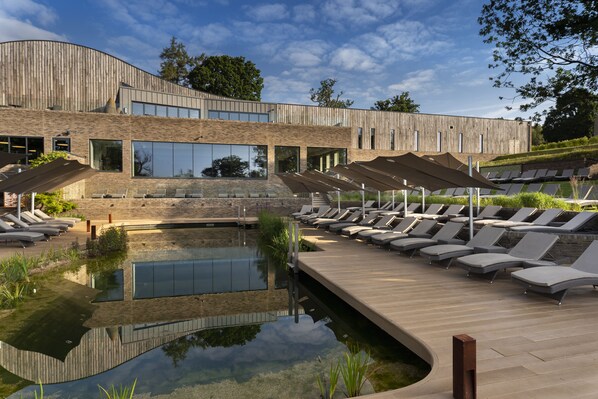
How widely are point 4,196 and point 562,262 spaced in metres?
20.9

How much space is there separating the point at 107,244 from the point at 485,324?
10305 millimetres

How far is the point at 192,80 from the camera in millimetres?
47750

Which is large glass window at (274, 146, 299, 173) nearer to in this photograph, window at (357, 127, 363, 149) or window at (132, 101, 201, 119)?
window at (132, 101, 201, 119)

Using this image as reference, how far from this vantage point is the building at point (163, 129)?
2311cm

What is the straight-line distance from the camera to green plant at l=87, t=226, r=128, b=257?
11328mm

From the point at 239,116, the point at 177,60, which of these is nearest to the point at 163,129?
the point at 239,116

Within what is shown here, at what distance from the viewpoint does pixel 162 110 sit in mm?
26781

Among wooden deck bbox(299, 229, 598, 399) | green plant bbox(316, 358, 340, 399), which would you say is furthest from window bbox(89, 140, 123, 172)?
green plant bbox(316, 358, 340, 399)

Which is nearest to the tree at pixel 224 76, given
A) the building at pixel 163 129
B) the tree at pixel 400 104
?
the building at pixel 163 129

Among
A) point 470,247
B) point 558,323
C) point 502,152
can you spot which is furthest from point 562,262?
point 502,152

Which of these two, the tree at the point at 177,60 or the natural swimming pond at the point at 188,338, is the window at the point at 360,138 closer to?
the natural swimming pond at the point at 188,338

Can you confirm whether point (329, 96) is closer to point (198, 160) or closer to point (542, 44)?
point (198, 160)

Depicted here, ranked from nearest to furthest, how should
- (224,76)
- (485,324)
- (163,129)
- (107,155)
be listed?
(485,324) → (107,155) → (163,129) → (224,76)

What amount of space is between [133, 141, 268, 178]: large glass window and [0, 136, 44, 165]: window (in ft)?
16.1
